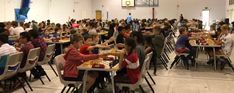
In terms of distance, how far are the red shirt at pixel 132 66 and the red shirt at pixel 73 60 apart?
526 millimetres

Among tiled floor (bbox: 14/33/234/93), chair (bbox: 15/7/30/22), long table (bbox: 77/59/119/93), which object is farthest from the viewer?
chair (bbox: 15/7/30/22)

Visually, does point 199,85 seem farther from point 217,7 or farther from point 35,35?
point 217,7

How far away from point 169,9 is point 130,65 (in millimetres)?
23538

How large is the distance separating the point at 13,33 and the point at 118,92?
7.23 meters

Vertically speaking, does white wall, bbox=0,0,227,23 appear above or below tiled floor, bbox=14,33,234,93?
above

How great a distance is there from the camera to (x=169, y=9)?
90.1ft

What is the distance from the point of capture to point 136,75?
4730 millimetres

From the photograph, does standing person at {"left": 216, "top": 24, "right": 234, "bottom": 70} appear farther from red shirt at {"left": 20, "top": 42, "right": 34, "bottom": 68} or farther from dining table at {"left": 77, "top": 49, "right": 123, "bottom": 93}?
red shirt at {"left": 20, "top": 42, "right": 34, "bottom": 68}

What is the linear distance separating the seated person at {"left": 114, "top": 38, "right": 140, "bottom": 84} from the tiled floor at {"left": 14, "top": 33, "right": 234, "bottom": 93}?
4.40 feet

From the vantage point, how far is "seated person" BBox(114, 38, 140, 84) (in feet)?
15.3

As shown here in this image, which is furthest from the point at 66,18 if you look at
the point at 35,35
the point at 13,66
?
the point at 13,66

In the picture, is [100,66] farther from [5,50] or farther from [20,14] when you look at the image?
[20,14]

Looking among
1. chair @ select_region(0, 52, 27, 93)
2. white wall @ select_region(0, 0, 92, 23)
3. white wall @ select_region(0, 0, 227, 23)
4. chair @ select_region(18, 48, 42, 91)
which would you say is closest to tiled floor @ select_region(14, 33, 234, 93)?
chair @ select_region(18, 48, 42, 91)

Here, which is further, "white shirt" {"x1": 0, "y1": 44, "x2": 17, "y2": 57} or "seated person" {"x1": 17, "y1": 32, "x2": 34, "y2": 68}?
"seated person" {"x1": 17, "y1": 32, "x2": 34, "y2": 68}
